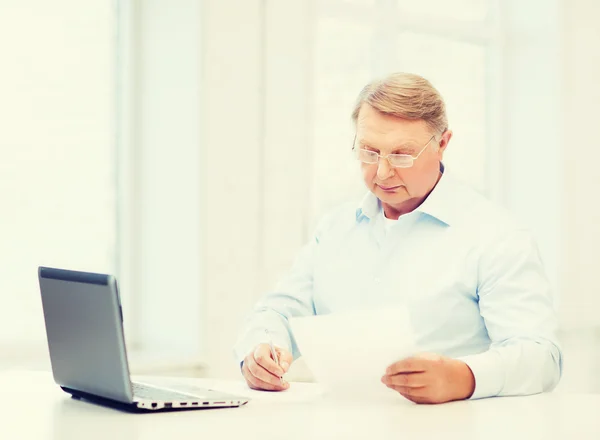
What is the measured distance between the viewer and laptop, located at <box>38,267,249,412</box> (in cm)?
165

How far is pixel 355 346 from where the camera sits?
187cm

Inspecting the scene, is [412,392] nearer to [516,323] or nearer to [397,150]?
[516,323]

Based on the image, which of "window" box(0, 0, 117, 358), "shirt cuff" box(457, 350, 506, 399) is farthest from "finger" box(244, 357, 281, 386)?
"window" box(0, 0, 117, 358)

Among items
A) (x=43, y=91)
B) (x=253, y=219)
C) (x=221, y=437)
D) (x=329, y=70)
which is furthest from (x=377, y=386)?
(x=329, y=70)

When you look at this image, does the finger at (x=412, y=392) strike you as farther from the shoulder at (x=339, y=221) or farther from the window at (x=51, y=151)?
the window at (x=51, y=151)

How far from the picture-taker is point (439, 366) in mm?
1879

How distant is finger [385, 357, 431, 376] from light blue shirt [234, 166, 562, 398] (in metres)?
0.14

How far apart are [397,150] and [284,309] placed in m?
0.55

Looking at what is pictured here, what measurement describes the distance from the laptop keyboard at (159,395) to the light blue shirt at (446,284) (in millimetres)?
433

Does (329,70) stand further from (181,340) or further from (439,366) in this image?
(439,366)

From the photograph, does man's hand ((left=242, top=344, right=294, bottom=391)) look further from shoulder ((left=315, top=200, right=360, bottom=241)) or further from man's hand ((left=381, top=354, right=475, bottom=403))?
shoulder ((left=315, top=200, right=360, bottom=241))

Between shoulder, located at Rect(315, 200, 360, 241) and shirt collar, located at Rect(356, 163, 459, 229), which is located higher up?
shirt collar, located at Rect(356, 163, 459, 229)

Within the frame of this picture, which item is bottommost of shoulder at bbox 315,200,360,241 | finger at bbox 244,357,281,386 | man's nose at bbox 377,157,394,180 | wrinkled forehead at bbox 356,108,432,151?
finger at bbox 244,357,281,386

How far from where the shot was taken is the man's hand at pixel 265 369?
211 centimetres
